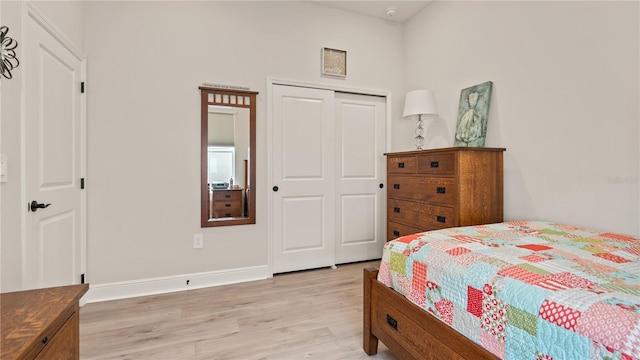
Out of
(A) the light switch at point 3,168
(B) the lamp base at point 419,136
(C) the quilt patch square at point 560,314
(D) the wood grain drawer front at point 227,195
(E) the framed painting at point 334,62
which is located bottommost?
(C) the quilt patch square at point 560,314

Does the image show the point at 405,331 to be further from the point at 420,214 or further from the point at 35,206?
the point at 35,206

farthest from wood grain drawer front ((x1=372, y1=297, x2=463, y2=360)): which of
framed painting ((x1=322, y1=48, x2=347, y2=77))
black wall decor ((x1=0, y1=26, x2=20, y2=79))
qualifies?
framed painting ((x1=322, y1=48, x2=347, y2=77))

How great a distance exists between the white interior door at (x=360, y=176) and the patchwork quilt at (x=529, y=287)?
1922 millimetres

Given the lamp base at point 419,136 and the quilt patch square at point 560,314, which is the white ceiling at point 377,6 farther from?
the quilt patch square at point 560,314

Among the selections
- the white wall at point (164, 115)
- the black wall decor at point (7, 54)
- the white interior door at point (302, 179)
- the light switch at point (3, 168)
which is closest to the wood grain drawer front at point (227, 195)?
the white wall at point (164, 115)

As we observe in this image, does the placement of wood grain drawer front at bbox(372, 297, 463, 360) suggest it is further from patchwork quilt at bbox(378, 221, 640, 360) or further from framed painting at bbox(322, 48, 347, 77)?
framed painting at bbox(322, 48, 347, 77)

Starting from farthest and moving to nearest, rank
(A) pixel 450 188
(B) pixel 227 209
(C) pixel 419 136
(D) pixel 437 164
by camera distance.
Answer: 1. (C) pixel 419 136
2. (B) pixel 227 209
3. (D) pixel 437 164
4. (A) pixel 450 188

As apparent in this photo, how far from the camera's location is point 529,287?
3.16 feet

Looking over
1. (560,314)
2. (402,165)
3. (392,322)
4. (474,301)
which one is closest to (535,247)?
(474,301)

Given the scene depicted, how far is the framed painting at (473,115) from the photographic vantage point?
8.82ft

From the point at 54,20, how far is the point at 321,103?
7.30 feet

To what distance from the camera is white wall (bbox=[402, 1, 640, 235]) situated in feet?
5.99

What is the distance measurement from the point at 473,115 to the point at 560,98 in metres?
0.70

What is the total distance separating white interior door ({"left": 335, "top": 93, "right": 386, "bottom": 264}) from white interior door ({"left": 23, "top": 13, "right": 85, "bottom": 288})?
7.73 feet
